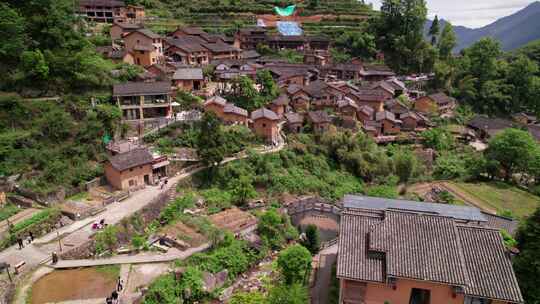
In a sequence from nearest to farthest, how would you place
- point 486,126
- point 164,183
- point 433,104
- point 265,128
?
point 164,183
point 265,128
point 486,126
point 433,104

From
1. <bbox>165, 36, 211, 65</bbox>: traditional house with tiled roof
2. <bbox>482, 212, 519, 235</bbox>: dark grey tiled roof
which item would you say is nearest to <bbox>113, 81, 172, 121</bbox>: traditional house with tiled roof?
<bbox>165, 36, 211, 65</bbox>: traditional house with tiled roof

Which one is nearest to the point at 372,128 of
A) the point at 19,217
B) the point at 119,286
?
the point at 119,286

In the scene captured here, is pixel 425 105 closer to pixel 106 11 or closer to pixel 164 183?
pixel 164 183

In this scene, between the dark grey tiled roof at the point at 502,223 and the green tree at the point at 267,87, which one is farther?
the green tree at the point at 267,87

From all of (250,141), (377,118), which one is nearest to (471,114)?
(377,118)

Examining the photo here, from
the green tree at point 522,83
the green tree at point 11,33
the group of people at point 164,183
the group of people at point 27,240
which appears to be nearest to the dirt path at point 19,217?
the group of people at point 27,240

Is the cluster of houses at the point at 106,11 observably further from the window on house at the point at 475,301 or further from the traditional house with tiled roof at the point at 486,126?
the window on house at the point at 475,301
